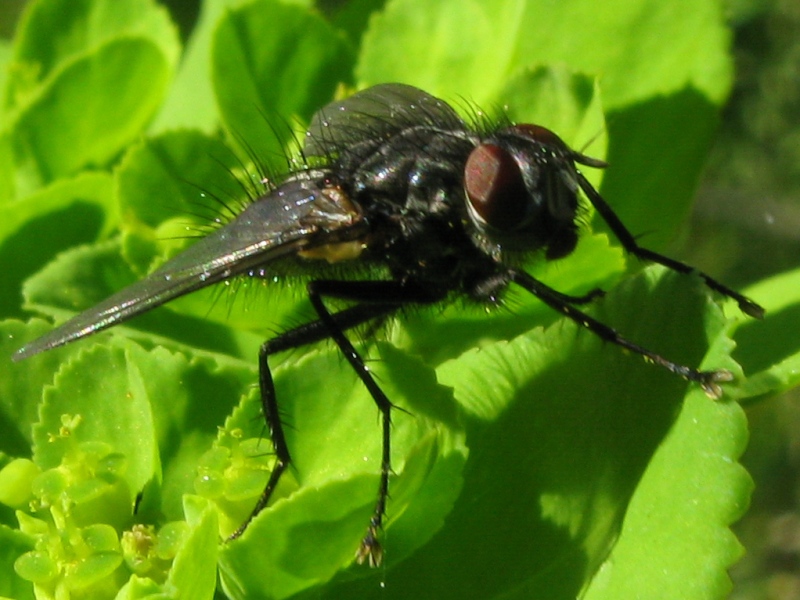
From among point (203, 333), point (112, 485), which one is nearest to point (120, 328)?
point (203, 333)

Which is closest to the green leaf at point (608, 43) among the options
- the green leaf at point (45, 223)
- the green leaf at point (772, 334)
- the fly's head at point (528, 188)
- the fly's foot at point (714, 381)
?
the fly's head at point (528, 188)

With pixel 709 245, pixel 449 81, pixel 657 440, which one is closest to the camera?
pixel 657 440

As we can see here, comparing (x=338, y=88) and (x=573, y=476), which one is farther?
(x=338, y=88)

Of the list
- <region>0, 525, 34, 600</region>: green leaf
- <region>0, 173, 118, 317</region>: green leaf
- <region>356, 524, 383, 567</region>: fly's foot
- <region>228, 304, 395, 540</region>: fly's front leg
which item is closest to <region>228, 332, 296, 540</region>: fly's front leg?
<region>228, 304, 395, 540</region>: fly's front leg

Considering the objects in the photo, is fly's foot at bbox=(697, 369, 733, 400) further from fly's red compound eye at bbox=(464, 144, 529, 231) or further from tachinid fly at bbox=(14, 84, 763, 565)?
fly's red compound eye at bbox=(464, 144, 529, 231)

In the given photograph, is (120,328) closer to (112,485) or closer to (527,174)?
(112,485)

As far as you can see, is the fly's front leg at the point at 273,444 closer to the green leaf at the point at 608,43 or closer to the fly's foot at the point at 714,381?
the fly's foot at the point at 714,381
